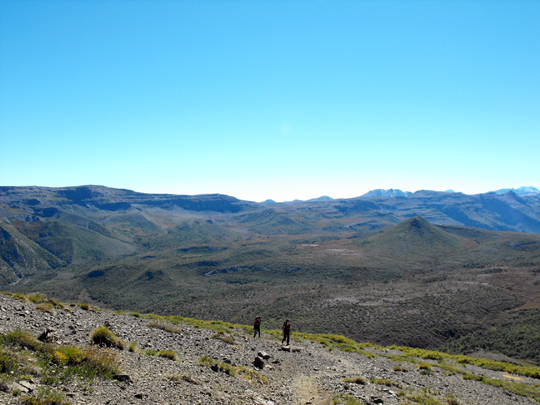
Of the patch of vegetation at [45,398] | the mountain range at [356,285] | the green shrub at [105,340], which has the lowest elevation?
the mountain range at [356,285]

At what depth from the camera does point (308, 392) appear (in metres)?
11.7

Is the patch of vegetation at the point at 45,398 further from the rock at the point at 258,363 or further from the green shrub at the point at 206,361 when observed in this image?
the rock at the point at 258,363

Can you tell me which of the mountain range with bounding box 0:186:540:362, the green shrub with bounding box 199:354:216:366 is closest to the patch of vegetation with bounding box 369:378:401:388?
the green shrub with bounding box 199:354:216:366

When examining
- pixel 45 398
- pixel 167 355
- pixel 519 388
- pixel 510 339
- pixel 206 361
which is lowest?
pixel 510 339

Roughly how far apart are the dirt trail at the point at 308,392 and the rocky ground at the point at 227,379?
0.04 m

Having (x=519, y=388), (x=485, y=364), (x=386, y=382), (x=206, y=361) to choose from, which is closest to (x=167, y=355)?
(x=206, y=361)

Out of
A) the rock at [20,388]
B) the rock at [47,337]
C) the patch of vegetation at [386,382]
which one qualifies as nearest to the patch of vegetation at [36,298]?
the rock at [47,337]

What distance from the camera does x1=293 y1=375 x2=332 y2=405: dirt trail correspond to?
34.6ft

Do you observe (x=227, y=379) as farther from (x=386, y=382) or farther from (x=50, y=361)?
(x=386, y=382)

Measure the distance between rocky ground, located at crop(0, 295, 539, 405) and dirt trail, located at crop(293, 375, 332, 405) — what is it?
4 cm

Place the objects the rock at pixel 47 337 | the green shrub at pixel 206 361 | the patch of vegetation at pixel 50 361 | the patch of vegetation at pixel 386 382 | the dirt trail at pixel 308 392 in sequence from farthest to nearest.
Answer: the patch of vegetation at pixel 386 382
the green shrub at pixel 206 361
the dirt trail at pixel 308 392
the rock at pixel 47 337
the patch of vegetation at pixel 50 361

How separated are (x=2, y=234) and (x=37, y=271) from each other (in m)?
44.6

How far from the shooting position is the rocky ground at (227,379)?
7992 millimetres

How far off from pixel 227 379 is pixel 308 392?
3569 mm
